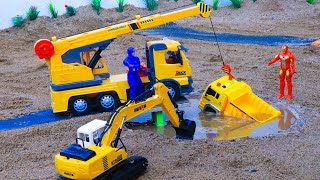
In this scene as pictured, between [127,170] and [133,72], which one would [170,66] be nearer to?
[133,72]

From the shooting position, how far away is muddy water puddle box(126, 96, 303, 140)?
1005 centimetres

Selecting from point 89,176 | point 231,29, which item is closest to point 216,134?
point 89,176

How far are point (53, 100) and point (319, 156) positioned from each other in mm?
5565

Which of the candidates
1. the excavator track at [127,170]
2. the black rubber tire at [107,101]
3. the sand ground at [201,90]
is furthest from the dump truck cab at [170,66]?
the excavator track at [127,170]

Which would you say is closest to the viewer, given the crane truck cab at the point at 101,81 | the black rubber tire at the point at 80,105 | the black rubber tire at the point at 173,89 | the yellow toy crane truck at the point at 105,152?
the yellow toy crane truck at the point at 105,152

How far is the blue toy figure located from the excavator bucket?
5.63 feet

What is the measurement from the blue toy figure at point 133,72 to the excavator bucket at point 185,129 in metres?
1.72

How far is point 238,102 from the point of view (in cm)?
1084

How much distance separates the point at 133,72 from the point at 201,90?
2.34 metres

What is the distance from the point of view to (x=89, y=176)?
7.45 m

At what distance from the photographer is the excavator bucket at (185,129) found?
31.8ft

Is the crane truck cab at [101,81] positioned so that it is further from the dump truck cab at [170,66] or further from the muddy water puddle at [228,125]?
the muddy water puddle at [228,125]

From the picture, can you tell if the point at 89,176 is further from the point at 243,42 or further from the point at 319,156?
the point at 243,42

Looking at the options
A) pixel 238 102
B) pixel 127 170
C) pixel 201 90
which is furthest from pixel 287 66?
pixel 127 170
